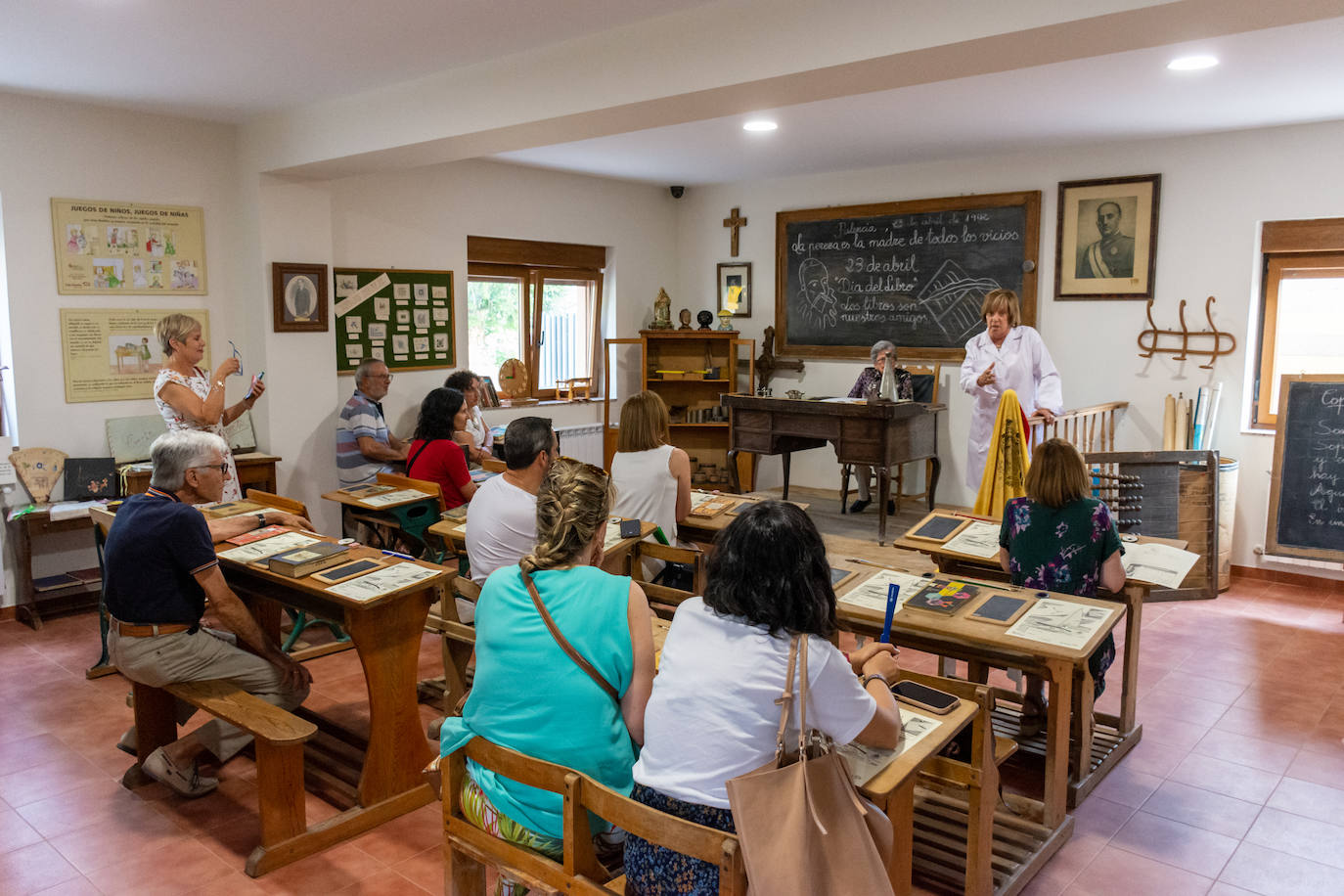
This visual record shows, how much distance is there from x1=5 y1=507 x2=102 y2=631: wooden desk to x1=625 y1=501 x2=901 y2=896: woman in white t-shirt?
14.1 feet

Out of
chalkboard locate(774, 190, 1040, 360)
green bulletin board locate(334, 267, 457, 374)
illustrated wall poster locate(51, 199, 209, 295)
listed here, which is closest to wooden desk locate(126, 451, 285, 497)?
green bulletin board locate(334, 267, 457, 374)

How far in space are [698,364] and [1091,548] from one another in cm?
520

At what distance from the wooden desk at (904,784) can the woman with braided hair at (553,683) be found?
49 centimetres

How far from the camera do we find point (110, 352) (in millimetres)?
5199

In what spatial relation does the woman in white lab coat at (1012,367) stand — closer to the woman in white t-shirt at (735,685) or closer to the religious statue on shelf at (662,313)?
the religious statue on shelf at (662,313)

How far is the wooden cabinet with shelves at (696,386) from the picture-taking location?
7809mm

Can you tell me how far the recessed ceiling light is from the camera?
4.18 metres

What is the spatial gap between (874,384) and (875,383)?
0.01 meters

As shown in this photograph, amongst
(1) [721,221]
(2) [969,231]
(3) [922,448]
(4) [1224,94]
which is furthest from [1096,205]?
(1) [721,221]

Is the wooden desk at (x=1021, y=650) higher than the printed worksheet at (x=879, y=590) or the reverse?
the reverse

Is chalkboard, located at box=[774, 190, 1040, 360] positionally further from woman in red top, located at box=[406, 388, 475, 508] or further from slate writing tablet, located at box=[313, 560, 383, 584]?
slate writing tablet, located at box=[313, 560, 383, 584]

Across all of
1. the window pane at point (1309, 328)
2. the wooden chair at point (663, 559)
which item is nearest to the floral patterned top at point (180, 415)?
the wooden chair at point (663, 559)

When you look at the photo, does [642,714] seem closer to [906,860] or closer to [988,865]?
[906,860]

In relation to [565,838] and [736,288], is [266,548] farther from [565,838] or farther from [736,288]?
[736,288]
